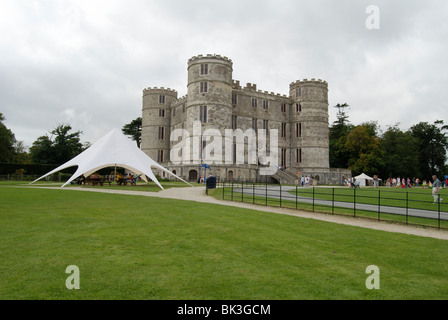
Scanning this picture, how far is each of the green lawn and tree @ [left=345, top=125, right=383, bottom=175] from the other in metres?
47.5

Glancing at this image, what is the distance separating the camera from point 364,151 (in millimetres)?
53469

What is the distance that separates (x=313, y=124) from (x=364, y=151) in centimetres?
1256

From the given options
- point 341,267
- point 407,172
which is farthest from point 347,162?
point 341,267

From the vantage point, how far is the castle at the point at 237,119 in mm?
40719

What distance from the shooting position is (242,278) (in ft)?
14.9

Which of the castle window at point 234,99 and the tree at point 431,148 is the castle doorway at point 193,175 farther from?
the tree at point 431,148

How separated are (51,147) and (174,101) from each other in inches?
747

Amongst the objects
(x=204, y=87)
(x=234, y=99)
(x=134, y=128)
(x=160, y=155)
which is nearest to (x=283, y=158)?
(x=234, y=99)

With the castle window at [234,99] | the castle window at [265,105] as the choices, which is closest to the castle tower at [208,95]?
the castle window at [234,99]

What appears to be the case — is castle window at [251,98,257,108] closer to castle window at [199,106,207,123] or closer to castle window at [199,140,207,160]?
castle window at [199,106,207,123]

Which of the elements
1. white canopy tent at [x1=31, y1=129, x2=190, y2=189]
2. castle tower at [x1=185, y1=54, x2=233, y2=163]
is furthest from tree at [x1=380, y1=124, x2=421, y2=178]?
white canopy tent at [x1=31, y1=129, x2=190, y2=189]

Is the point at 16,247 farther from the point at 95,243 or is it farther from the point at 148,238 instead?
the point at 148,238

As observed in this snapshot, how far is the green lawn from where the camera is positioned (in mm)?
4113

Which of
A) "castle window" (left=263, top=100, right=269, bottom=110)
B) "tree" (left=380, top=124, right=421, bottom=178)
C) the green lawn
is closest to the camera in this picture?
the green lawn
